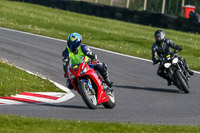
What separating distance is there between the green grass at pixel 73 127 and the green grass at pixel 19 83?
3796 mm

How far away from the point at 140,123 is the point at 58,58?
891cm

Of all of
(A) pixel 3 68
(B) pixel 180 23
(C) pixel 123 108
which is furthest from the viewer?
(B) pixel 180 23

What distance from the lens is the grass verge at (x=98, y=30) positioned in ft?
74.9

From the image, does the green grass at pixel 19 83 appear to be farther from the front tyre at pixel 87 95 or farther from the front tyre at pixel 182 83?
the front tyre at pixel 182 83

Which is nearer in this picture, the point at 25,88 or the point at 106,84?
the point at 106,84

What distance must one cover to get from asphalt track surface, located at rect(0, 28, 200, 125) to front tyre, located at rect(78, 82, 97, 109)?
0.50 feet

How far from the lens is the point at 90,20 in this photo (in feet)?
111

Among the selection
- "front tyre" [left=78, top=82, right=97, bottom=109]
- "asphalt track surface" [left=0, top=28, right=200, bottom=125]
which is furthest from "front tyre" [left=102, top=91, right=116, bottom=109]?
"front tyre" [left=78, top=82, right=97, bottom=109]

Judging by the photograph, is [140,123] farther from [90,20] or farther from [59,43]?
[90,20]

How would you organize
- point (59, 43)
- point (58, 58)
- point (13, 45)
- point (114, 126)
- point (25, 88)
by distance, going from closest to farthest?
point (114, 126)
point (25, 88)
point (58, 58)
point (13, 45)
point (59, 43)

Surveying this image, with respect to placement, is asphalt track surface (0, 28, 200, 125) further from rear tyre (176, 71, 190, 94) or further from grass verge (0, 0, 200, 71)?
grass verge (0, 0, 200, 71)

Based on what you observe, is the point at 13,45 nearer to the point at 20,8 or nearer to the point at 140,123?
the point at 140,123

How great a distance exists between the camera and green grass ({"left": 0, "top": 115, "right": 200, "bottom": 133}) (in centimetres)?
838

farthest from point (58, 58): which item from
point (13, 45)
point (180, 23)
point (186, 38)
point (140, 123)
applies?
point (180, 23)
